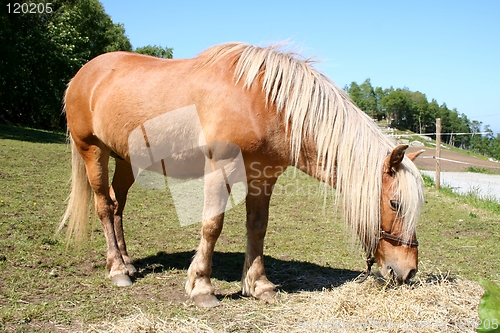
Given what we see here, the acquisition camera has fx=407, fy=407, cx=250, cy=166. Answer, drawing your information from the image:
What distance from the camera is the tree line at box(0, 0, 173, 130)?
Result: 20.2 m

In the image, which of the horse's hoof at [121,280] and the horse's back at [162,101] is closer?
the horse's back at [162,101]

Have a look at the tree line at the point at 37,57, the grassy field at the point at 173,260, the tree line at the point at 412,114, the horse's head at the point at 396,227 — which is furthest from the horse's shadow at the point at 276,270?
the tree line at the point at 412,114

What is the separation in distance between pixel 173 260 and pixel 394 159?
2.69 m

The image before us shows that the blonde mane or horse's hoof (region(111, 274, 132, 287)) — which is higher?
the blonde mane

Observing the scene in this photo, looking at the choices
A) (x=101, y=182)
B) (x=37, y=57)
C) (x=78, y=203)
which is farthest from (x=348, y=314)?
(x=37, y=57)

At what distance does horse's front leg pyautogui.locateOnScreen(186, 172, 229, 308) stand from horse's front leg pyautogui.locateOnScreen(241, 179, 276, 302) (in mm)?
368

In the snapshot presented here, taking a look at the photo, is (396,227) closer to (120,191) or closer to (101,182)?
(101,182)

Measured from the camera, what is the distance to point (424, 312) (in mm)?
2830

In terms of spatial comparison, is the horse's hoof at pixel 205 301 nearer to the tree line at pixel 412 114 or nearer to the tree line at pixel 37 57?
the tree line at pixel 37 57

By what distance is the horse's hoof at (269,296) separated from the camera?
3.41m

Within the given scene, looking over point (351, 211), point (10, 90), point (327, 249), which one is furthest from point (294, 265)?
point (10, 90)

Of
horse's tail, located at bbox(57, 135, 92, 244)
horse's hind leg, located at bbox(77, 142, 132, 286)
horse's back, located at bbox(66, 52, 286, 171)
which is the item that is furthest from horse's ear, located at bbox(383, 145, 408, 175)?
horse's tail, located at bbox(57, 135, 92, 244)

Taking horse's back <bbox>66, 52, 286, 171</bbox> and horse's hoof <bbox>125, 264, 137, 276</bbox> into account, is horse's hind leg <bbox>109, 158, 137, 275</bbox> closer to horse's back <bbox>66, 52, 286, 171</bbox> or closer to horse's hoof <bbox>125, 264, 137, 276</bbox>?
horse's hoof <bbox>125, 264, 137, 276</bbox>

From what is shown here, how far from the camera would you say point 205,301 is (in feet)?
10.7
